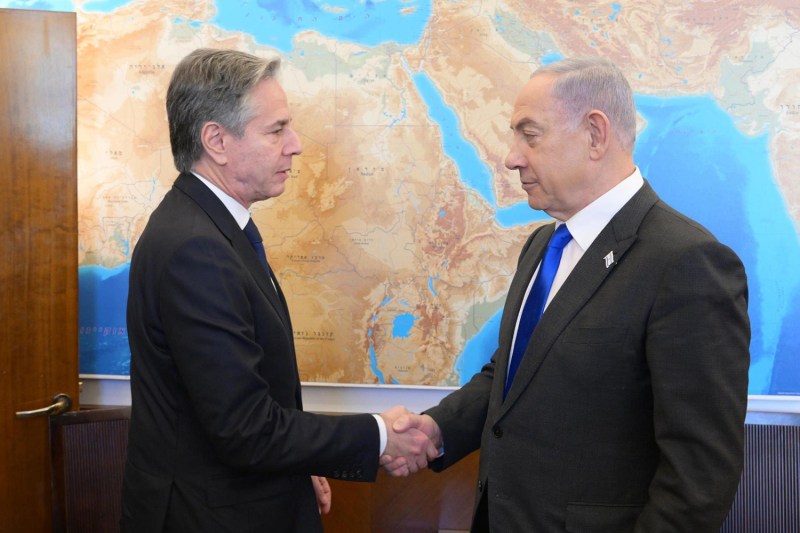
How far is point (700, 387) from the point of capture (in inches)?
53.3

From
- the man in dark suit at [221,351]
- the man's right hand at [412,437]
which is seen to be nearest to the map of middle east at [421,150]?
the man's right hand at [412,437]

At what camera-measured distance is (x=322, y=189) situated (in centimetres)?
277

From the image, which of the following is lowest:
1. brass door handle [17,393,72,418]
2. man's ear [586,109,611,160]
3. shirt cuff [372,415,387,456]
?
brass door handle [17,393,72,418]

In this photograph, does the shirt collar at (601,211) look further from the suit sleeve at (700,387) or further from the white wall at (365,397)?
the white wall at (365,397)

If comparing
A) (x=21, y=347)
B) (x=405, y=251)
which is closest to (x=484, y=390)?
(x=405, y=251)

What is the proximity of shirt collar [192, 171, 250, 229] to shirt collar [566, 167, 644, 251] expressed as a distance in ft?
2.62

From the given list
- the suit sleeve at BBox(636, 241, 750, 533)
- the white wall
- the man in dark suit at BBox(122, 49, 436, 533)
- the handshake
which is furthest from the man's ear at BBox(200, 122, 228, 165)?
the white wall

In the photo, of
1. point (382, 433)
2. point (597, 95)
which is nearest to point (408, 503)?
point (382, 433)

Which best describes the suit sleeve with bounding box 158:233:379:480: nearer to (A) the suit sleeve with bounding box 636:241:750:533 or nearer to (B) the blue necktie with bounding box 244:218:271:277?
(B) the blue necktie with bounding box 244:218:271:277

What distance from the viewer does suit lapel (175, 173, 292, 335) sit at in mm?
1701

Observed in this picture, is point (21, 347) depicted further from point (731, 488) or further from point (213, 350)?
point (731, 488)

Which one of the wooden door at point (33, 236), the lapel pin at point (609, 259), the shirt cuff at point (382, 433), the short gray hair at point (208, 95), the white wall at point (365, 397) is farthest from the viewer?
the white wall at point (365, 397)

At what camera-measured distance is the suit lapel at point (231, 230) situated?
5.58ft

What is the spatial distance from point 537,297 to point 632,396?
1.06 feet
